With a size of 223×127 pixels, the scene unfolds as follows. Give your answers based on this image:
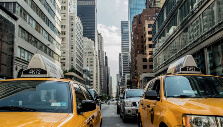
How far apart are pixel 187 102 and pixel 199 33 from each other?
24248 mm

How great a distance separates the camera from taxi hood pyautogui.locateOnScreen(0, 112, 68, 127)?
2609 millimetres

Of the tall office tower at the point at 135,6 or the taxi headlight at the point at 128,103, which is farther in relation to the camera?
the tall office tower at the point at 135,6

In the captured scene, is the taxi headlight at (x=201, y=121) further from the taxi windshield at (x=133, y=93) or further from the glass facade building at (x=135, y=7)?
the glass facade building at (x=135, y=7)

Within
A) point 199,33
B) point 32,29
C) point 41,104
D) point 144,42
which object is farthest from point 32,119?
point 144,42

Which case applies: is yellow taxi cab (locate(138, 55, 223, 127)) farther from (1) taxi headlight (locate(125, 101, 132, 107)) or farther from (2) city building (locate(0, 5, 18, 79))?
(2) city building (locate(0, 5, 18, 79))

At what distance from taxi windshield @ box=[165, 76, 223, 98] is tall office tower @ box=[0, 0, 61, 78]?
24350 mm

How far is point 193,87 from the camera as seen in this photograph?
4.90 meters

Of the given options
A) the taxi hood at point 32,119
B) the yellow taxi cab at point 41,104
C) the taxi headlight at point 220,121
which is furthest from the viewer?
the taxi headlight at point 220,121

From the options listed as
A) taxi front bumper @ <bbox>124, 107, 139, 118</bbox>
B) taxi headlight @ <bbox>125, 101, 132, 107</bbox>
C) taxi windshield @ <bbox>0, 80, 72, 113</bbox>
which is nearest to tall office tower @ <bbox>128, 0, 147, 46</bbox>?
taxi headlight @ <bbox>125, 101, 132, 107</bbox>

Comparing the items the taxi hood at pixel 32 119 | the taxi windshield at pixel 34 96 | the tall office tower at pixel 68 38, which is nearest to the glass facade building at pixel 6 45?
the taxi windshield at pixel 34 96

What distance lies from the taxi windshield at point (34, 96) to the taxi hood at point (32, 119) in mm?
222

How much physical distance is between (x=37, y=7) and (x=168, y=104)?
40.7 metres

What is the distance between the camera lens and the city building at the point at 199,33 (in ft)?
71.6

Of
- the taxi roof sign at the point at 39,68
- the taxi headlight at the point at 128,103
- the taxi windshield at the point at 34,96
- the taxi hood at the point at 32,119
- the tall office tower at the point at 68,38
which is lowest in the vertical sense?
the taxi headlight at the point at 128,103
